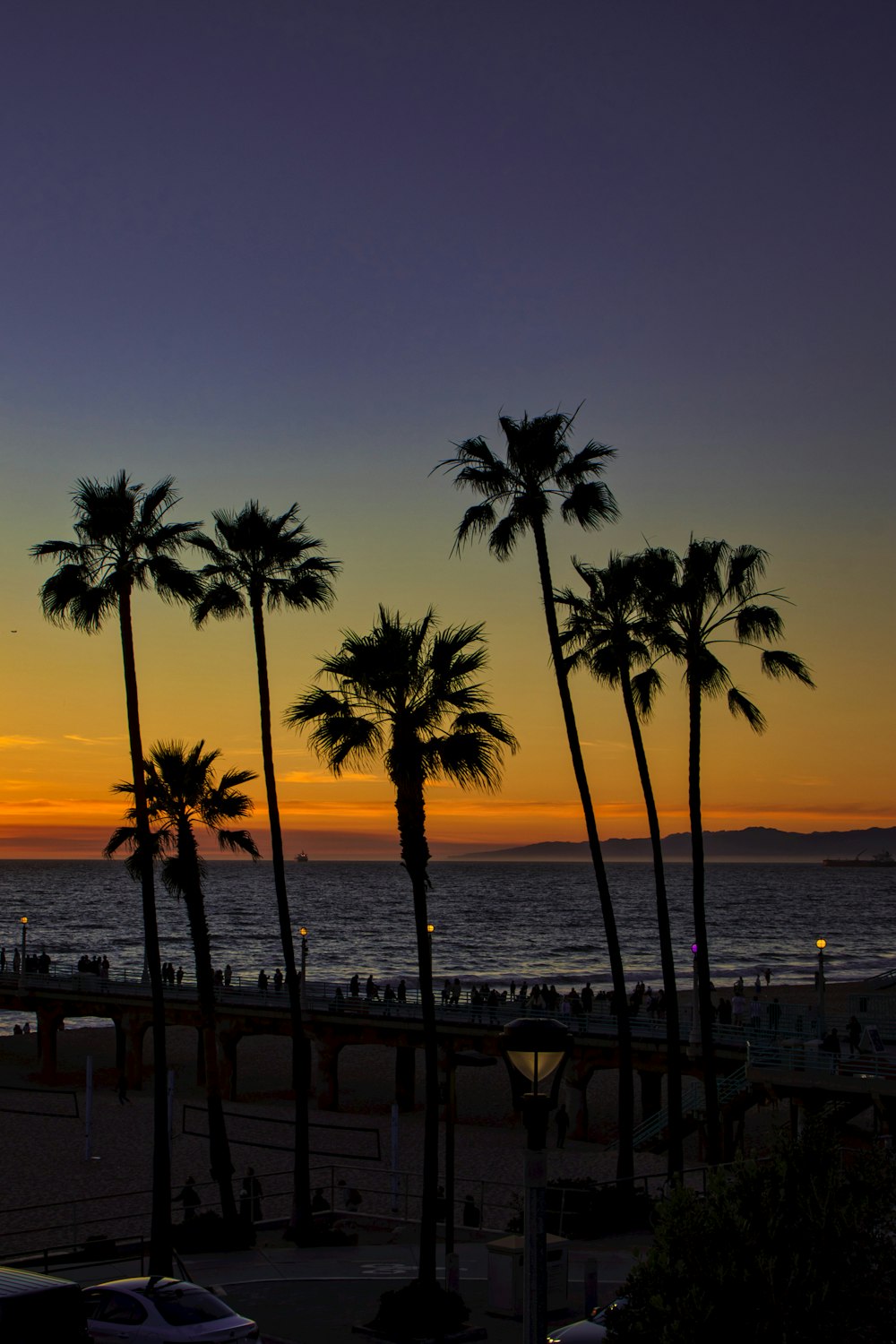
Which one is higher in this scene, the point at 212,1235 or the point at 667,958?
the point at 667,958

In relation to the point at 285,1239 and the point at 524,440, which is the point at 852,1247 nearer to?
the point at 285,1239

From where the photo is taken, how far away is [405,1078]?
152 feet

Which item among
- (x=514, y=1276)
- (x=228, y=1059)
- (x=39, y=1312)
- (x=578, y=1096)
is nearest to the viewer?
(x=39, y=1312)

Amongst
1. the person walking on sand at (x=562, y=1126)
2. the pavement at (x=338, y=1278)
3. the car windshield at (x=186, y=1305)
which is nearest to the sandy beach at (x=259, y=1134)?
the person walking on sand at (x=562, y=1126)

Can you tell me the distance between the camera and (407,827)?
21297 millimetres

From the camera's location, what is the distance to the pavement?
17.6 metres

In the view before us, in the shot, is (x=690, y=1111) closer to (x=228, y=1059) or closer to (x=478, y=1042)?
(x=478, y=1042)

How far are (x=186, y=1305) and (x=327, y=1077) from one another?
3203 centimetres

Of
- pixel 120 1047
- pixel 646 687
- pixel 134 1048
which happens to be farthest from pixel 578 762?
pixel 120 1047

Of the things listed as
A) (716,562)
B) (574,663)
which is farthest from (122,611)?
A: (716,562)

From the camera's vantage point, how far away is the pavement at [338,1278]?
17.6 m

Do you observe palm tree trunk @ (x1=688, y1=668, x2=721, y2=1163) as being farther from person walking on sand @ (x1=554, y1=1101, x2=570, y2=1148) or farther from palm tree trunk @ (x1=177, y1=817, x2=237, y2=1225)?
person walking on sand @ (x1=554, y1=1101, x2=570, y2=1148)

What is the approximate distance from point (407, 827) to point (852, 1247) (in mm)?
13641

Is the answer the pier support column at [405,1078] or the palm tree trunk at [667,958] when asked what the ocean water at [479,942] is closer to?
the pier support column at [405,1078]
